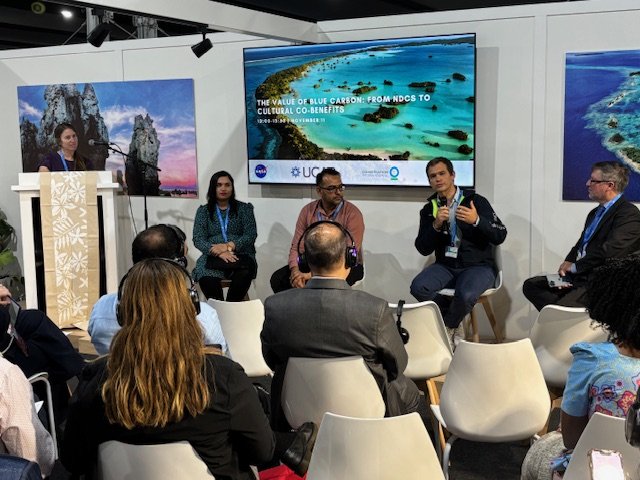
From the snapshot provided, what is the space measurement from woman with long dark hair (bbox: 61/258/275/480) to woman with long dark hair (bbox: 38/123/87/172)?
5.43 metres

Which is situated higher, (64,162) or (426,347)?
(64,162)

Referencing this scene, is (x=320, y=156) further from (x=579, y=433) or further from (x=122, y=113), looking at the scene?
(x=579, y=433)

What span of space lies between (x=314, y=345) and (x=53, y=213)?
405 cm

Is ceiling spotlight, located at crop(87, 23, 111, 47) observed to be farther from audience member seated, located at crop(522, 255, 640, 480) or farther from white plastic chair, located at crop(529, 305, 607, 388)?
audience member seated, located at crop(522, 255, 640, 480)

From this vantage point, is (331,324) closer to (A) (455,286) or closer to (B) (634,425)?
(B) (634,425)

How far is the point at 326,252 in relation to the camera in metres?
3.32

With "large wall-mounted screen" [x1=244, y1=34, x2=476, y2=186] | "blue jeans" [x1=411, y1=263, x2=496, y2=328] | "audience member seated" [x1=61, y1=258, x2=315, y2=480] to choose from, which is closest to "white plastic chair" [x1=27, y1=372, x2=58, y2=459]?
"audience member seated" [x1=61, y1=258, x2=315, y2=480]

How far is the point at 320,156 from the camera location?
6996 millimetres

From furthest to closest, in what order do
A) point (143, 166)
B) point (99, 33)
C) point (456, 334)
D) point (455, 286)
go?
point (143, 166) < point (99, 33) < point (456, 334) < point (455, 286)

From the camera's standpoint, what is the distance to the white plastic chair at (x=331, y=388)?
10.6ft

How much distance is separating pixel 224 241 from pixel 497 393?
3836 mm

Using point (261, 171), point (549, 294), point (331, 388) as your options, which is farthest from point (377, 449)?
point (261, 171)

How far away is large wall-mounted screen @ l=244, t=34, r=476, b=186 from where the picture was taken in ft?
20.8

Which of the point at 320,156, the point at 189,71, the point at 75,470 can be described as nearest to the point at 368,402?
the point at 75,470
